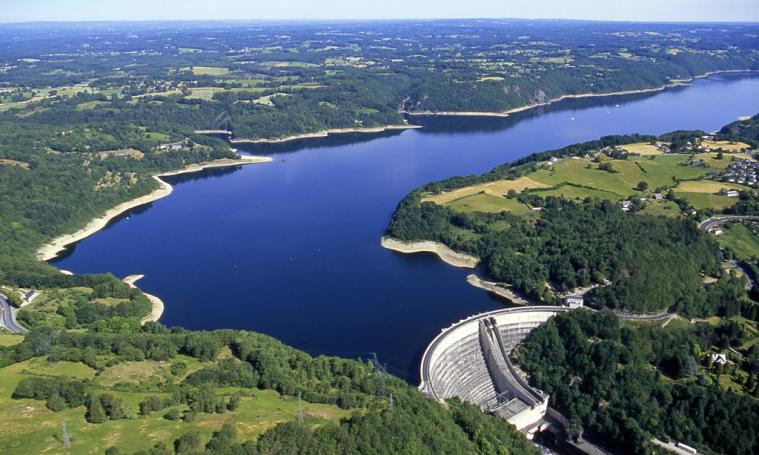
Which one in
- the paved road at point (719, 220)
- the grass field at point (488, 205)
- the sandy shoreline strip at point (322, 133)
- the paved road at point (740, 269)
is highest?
the paved road at point (719, 220)

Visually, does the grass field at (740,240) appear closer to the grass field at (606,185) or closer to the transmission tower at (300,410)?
the grass field at (606,185)

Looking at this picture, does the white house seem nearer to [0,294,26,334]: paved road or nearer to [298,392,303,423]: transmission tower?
[298,392,303,423]: transmission tower

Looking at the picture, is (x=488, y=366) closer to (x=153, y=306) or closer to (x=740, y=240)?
(x=153, y=306)

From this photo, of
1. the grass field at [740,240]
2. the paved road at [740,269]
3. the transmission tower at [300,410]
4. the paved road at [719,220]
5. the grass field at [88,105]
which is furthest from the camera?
the grass field at [88,105]

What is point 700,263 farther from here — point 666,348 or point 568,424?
point 568,424

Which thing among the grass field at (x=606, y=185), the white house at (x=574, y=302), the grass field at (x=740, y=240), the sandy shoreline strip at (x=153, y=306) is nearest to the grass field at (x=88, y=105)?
the sandy shoreline strip at (x=153, y=306)
